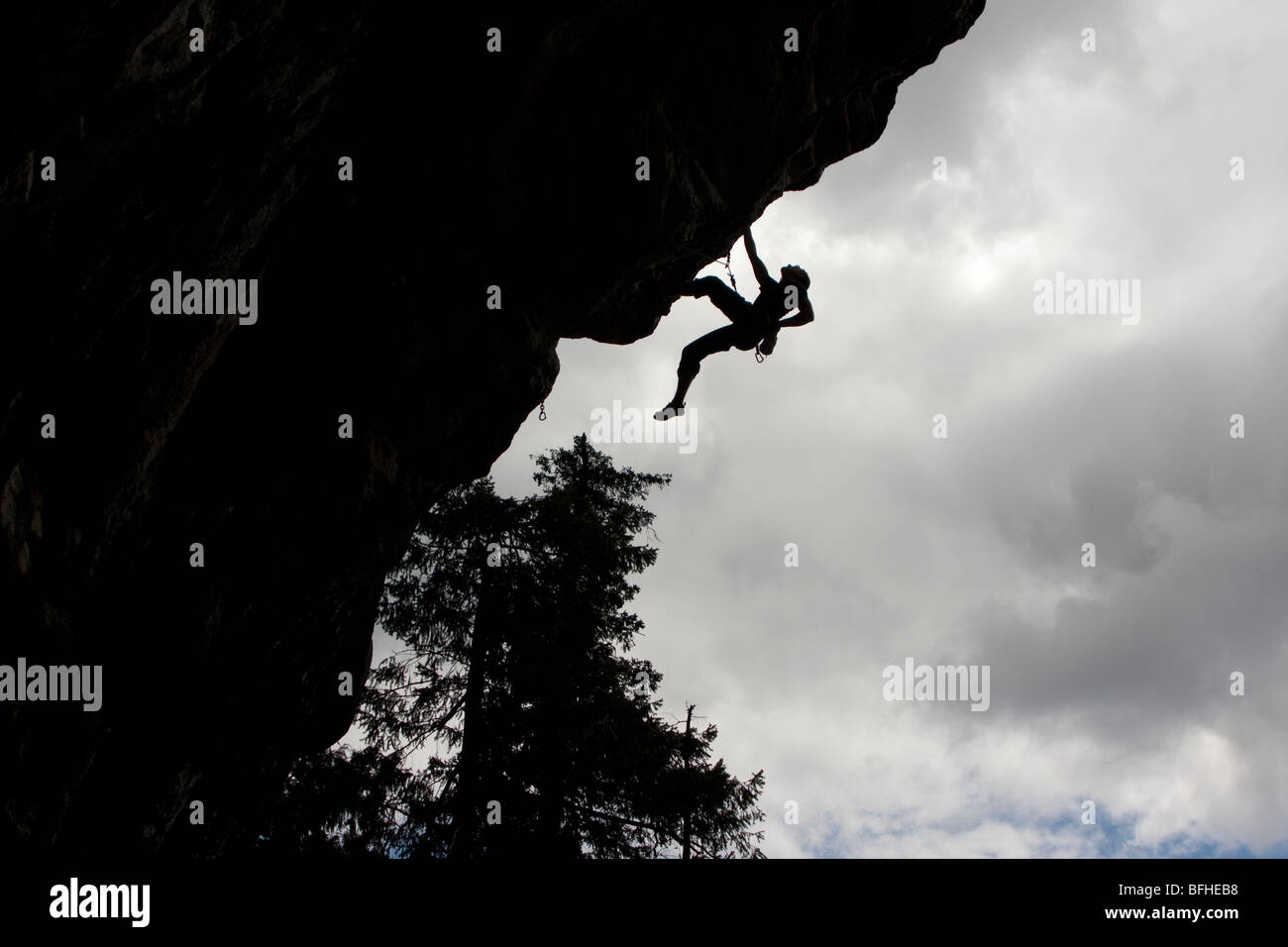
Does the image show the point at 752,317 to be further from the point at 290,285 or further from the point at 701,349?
the point at 290,285

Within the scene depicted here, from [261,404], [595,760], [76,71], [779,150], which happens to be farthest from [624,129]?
[595,760]

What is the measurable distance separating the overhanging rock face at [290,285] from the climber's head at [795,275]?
83 cm

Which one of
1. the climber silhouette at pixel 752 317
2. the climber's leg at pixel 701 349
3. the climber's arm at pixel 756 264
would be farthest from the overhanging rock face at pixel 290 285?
the climber's leg at pixel 701 349

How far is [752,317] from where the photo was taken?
990 cm

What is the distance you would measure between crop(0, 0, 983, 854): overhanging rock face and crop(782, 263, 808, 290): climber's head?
833 mm

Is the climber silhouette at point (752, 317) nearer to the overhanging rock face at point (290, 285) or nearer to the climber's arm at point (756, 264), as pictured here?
the climber's arm at point (756, 264)

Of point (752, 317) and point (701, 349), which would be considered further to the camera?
point (701, 349)

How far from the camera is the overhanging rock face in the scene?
546 centimetres

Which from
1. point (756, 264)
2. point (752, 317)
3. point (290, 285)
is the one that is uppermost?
point (756, 264)

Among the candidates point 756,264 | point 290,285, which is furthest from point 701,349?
point 290,285

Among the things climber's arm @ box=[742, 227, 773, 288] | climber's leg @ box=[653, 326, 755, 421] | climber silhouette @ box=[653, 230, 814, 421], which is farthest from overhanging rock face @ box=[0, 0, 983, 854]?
climber's leg @ box=[653, 326, 755, 421]

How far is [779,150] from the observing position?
9.65 m

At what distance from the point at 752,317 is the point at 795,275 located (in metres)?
0.77
